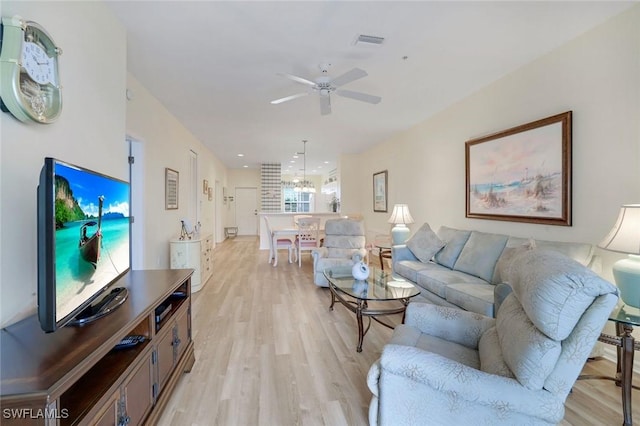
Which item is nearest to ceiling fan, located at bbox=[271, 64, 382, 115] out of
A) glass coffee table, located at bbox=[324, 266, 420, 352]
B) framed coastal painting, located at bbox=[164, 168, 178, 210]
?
glass coffee table, located at bbox=[324, 266, 420, 352]

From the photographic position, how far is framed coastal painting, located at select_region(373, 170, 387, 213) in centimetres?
661

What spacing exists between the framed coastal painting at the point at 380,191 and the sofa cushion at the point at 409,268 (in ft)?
9.17

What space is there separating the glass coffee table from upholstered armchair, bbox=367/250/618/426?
3.06 ft

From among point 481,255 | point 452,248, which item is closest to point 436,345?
point 481,255

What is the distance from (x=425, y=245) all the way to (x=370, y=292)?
155 cm

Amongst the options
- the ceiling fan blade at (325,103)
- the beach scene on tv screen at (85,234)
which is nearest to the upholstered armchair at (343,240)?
the ceiling fan blade at (325,103)

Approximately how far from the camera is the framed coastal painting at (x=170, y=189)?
423 cm

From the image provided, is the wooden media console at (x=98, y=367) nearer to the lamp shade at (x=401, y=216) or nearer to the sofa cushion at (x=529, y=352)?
the sofa cushion at (x=529, y=352)

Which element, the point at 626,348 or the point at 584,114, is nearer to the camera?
the point at 626,348

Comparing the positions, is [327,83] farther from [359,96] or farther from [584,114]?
[584,114]

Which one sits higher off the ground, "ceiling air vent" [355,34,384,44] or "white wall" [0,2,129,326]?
"ceiling air vent" [355,34,384,44]

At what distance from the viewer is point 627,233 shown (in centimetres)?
187

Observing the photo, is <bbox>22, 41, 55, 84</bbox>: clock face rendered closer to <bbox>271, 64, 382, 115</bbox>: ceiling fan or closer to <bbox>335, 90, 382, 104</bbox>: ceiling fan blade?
<bbox>271, 64, 382, 115</bbox>: ceiling fan

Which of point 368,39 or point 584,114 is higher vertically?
point 368,39
